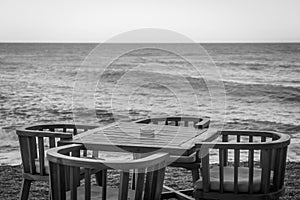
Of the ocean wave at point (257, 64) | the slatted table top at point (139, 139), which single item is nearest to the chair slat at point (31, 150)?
the slatted table top at point (139, 139)

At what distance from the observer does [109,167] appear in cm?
264

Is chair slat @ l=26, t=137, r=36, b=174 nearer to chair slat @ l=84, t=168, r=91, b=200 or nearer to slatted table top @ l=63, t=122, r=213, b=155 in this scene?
slatted table top @ l=63, t=122, r=213, b=155

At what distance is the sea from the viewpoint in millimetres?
13766

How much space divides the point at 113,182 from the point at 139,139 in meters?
2.05

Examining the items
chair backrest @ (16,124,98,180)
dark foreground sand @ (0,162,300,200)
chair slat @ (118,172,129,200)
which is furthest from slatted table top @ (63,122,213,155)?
dark foreground sand @ (0,162,300,200)

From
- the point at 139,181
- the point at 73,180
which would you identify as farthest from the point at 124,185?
the point at 73,180

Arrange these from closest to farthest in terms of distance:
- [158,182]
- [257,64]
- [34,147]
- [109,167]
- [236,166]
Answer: [109,167]
[158,182]
[236,166]
[34,147]
[257,64]

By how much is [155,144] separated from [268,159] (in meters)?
0.63

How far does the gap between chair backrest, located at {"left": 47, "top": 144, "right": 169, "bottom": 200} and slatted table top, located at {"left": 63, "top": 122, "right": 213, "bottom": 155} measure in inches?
11.6

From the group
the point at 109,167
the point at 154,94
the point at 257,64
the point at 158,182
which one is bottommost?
the point at 154,94

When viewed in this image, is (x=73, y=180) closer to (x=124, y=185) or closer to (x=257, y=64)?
(x=124, y=185)

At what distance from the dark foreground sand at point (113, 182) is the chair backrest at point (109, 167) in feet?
6.55

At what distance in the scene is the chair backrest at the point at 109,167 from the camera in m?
2.62

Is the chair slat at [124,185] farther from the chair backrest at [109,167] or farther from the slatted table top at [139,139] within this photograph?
the slatted table top at [139,139]
